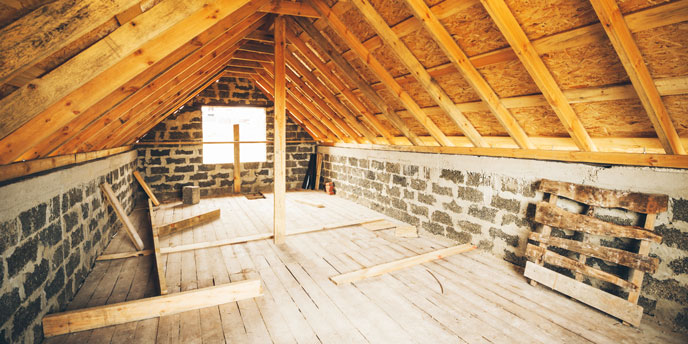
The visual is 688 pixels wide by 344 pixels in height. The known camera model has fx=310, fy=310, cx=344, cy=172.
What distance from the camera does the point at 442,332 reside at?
7.61ft

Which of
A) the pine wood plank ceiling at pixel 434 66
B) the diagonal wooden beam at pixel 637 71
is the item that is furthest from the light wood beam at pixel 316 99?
the diagonal wooden beam at pixel 637 71

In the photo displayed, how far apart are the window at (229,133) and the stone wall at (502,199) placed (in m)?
3.04

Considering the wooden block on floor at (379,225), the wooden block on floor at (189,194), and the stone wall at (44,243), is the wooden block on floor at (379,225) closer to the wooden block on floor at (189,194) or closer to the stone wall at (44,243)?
the stone wall at (44,243)

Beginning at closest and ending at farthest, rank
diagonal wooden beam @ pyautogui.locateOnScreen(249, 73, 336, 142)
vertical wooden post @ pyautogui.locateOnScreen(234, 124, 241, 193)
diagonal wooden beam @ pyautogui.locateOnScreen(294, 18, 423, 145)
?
diagonal wooden beam @ pyautogui.locateOnScreen(294, 18, 423, 145)
diagonal wooden beam @ pyautogui.locateOnScreen(249, 73, 336, 142)
vertical wooden post @ pyautogui.locateOnScreen(234, 124, 241, 193)

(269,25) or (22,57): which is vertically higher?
(269,25)

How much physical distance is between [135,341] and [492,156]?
3.94m

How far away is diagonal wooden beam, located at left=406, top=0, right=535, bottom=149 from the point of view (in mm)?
2672

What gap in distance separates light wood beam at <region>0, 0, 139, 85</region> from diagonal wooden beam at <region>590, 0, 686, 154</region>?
2.75 m

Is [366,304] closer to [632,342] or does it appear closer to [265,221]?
[632,342]

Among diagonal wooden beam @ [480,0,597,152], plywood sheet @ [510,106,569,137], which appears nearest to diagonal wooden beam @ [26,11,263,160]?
diagonal wooden beam @ [480,0,597,152]

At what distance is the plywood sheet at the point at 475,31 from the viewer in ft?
8.36

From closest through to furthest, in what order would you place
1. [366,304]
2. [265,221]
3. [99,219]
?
[366,304], [99,219], [265,221]

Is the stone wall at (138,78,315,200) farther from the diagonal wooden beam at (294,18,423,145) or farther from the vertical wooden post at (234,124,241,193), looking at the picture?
the diagonal wooden beam at (294,18,423,145)

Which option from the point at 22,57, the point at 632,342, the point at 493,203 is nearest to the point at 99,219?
the point at 22,57
